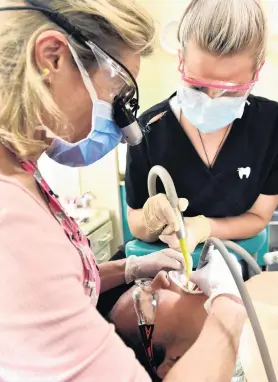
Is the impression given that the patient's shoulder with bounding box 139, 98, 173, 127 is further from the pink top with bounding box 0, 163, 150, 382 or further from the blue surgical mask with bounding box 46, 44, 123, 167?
the pink top with bounding box 0, 163, 150, 382

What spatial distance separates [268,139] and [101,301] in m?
0.85

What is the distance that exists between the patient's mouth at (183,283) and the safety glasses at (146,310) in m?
0.07

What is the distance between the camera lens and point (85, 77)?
0.76 meters

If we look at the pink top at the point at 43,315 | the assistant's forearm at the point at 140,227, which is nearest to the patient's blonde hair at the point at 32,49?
the pink top at the point at 43,315

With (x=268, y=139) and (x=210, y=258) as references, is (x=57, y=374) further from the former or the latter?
(x=268, y=139)

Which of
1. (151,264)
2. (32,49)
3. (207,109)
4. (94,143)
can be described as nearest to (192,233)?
(151,264)

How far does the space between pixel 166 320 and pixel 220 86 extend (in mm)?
715

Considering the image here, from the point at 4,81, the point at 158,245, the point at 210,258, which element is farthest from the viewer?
the point at 158,245

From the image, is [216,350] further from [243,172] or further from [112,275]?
[243,172]

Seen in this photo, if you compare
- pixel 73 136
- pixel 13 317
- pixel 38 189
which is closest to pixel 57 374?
pixel 13 317

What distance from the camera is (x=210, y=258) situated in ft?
3.75

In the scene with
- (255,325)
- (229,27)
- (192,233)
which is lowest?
(192,233)

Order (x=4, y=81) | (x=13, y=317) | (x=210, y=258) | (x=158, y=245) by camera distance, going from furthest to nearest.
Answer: (x=158, y=245) < (x=210, y=258) < (x=4, y=81) < (x=13, y=317)

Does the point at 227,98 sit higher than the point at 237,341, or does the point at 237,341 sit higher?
the point at 227,98
